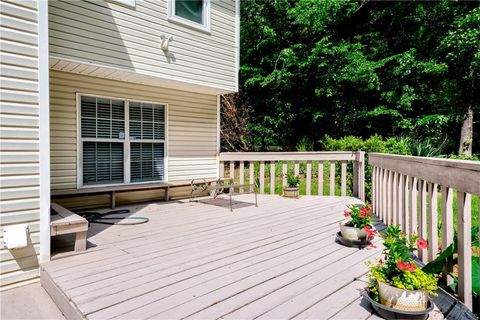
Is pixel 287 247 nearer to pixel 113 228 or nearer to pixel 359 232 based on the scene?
pixel 359 232

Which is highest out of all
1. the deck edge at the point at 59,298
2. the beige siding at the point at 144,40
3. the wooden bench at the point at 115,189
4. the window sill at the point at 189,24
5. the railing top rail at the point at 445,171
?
the window sill at the point at 189,24

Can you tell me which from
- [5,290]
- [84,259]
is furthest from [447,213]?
[5,290]

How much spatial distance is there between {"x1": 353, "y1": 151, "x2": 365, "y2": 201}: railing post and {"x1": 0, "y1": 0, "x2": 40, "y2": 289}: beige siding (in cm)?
505

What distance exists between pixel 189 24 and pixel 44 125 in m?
3.75

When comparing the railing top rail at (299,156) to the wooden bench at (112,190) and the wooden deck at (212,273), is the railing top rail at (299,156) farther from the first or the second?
the wooden deck at (212,273)

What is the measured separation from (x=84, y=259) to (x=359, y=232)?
2613 mm

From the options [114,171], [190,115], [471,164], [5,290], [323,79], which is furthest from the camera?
[323,79]

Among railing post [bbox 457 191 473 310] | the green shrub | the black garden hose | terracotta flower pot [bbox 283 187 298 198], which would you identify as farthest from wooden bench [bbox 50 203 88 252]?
the green shrub

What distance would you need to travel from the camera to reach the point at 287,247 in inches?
120

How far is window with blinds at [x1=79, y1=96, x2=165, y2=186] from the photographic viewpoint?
5.04m

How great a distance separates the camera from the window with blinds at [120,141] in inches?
199

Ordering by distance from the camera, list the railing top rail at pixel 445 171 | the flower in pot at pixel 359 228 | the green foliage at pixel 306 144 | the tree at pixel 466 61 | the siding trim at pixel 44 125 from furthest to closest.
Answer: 1. the green foliage at pixel 306 144
2. the tree at pixel 466 61
3. the flower in pot at pixel 359 228
4. the siding trim at pixel 44 125
5. the railing top rail at pixel 445 171

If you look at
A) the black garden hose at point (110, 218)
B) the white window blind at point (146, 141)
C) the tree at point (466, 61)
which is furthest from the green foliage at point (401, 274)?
the tree at point (466, 61)

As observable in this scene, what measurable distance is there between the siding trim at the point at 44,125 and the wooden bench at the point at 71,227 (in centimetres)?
6
